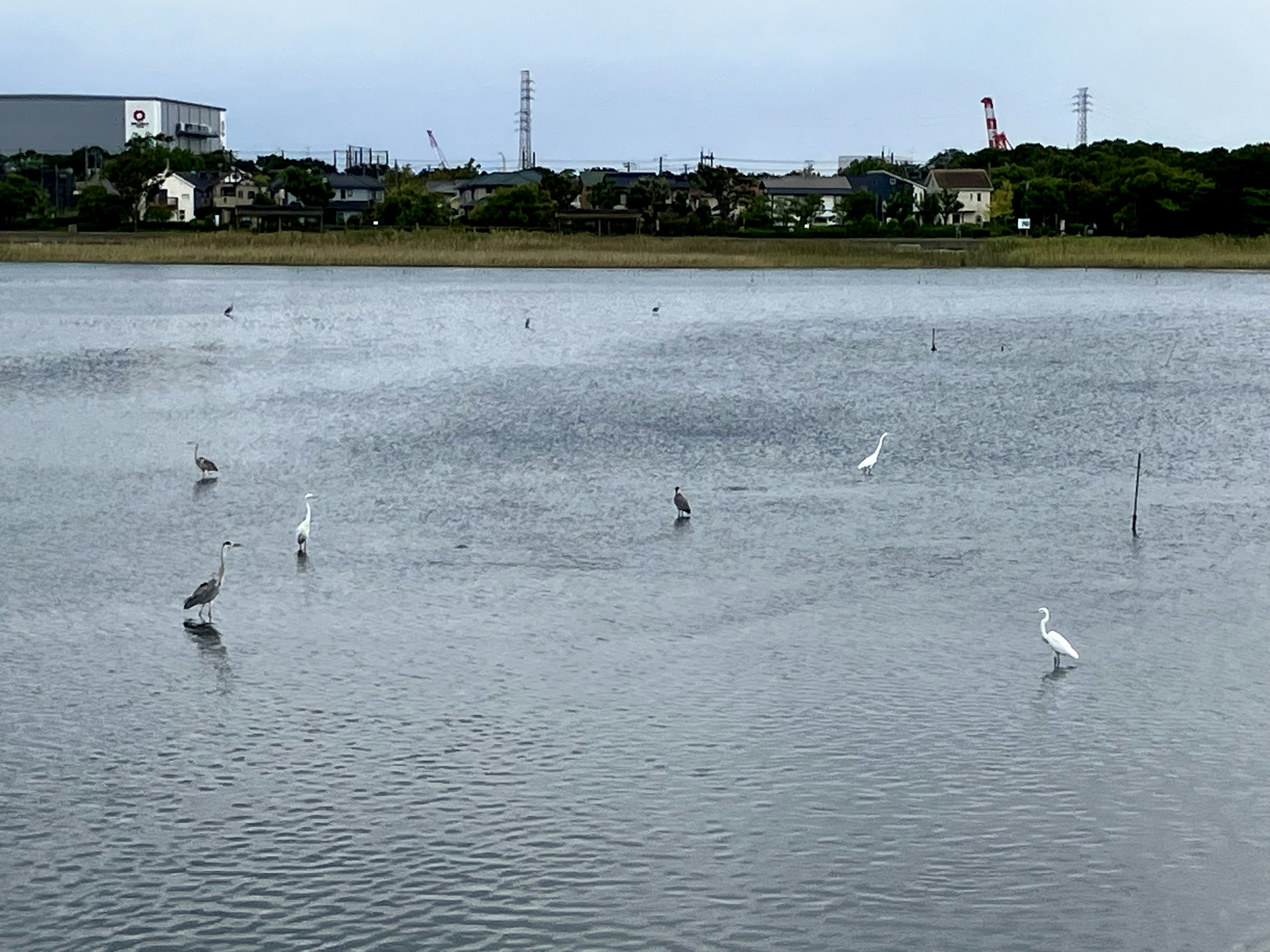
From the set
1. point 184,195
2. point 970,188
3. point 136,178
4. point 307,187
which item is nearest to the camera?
point 136,178

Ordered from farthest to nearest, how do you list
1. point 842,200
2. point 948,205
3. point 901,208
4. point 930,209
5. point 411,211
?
point 842,200, point 948,205, point 901,208, point 930,209, point 411,211

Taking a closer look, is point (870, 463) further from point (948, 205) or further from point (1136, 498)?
point (948, 205)

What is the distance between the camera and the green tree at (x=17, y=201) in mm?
98688

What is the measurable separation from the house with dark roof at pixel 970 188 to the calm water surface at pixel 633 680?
104151 millimetres

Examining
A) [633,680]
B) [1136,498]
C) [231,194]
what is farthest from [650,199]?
[633,680]

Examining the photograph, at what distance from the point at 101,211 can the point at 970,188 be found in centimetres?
6501

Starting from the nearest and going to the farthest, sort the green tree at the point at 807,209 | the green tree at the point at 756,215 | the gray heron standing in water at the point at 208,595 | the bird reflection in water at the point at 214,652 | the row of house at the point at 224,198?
the bird reflection in water at the point at 214,652, the gray heron standing in water at the point at 208,595, the green tree at the point at 756,215, the row of house at the point at 224,198, the green tree at the point at 807,209

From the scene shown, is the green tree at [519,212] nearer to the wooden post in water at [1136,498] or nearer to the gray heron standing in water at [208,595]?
the wooden post in water at [1136,498]

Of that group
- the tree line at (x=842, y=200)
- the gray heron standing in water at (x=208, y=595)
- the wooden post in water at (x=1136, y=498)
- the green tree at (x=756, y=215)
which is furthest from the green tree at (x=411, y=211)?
the gray heron standing in water at (x=208, y=595)

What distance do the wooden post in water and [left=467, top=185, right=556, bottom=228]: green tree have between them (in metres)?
80.9

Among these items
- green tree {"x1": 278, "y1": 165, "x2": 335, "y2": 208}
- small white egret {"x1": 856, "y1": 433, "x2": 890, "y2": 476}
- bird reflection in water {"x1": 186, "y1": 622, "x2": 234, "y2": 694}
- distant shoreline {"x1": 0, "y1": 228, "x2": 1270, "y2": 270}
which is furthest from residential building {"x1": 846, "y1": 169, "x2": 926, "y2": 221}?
bird reflection in water {"x1": 186, "y1": 622, "x2": 234, "y2": 694}

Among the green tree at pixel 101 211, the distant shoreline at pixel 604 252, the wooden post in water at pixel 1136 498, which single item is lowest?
the wooden post in water at pixel 1136 498

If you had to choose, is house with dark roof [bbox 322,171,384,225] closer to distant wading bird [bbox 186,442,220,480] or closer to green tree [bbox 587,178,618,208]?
green tree [bbox 587,178,618,208]

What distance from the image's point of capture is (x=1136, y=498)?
1859cm
